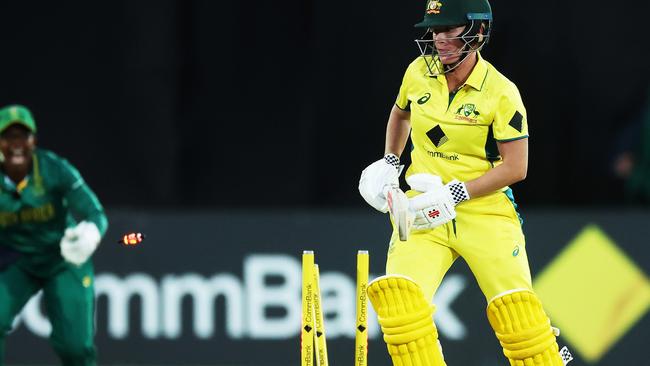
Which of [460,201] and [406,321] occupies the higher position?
[460,201]

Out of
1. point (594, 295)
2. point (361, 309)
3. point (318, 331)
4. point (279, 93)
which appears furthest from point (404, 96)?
point (279, 93)

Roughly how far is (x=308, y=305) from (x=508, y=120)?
3.13ft

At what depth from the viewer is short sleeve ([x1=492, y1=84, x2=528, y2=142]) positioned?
6082 millimetres

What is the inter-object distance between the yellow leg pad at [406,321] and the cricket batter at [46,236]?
1.18m

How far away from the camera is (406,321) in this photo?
609 cm

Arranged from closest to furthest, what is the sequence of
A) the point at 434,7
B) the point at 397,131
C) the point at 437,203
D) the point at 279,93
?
the point at 437,203, the point at 434,7, the point at 397,131, the point at 279,93

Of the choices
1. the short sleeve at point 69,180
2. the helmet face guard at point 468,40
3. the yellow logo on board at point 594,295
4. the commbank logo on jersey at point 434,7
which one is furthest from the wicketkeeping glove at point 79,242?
the yellow logo on board at point 594,295

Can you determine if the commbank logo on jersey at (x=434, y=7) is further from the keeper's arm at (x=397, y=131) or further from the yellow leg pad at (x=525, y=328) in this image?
the yellow leg pad at (x=525, y=328)

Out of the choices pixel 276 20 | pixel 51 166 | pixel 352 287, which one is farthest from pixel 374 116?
pixel 51 166

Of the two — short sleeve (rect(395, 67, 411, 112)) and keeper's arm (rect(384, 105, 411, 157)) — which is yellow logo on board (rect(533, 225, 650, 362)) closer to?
keeper's arm (rect(384, 105, 411, 157))

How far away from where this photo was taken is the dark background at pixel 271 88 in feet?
32.2

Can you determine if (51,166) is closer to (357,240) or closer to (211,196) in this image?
(357,240)

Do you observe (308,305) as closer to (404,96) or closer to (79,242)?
(404,96)

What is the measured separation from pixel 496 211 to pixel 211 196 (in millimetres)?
3994
